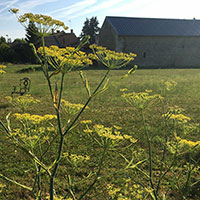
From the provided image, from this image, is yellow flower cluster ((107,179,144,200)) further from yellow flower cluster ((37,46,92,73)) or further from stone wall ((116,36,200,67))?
stone wall ((116,36,200,67))

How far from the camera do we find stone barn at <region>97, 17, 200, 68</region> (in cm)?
3431

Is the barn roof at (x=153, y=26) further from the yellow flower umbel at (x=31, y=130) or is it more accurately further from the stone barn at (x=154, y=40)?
the yellow flower umbel at (x=31, y=130)

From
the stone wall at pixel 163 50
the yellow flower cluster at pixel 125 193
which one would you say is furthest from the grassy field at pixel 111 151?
the stone wall at pixel 163 50

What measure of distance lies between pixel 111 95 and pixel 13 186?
9161 millimetres

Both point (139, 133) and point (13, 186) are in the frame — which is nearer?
point (13, 186)

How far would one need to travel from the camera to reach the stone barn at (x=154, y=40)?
34.3m

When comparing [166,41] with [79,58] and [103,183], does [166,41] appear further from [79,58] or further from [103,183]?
[79,58]

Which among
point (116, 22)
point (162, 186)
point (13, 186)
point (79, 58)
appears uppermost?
point (116, 22)

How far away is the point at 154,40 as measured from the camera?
35.3 meters

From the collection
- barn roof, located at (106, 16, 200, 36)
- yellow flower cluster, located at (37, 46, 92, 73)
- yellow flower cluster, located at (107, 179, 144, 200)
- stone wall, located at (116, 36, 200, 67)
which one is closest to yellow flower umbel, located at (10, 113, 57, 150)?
yellow flower cluster, located at (37, 46, 92, 73)

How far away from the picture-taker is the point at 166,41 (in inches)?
1412

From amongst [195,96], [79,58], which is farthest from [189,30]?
[79,58]

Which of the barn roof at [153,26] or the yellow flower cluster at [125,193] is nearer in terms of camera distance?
the yellow flower cluster at [125,193]

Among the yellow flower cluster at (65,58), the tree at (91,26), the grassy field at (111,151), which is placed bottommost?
the grassy field at (111,151)
